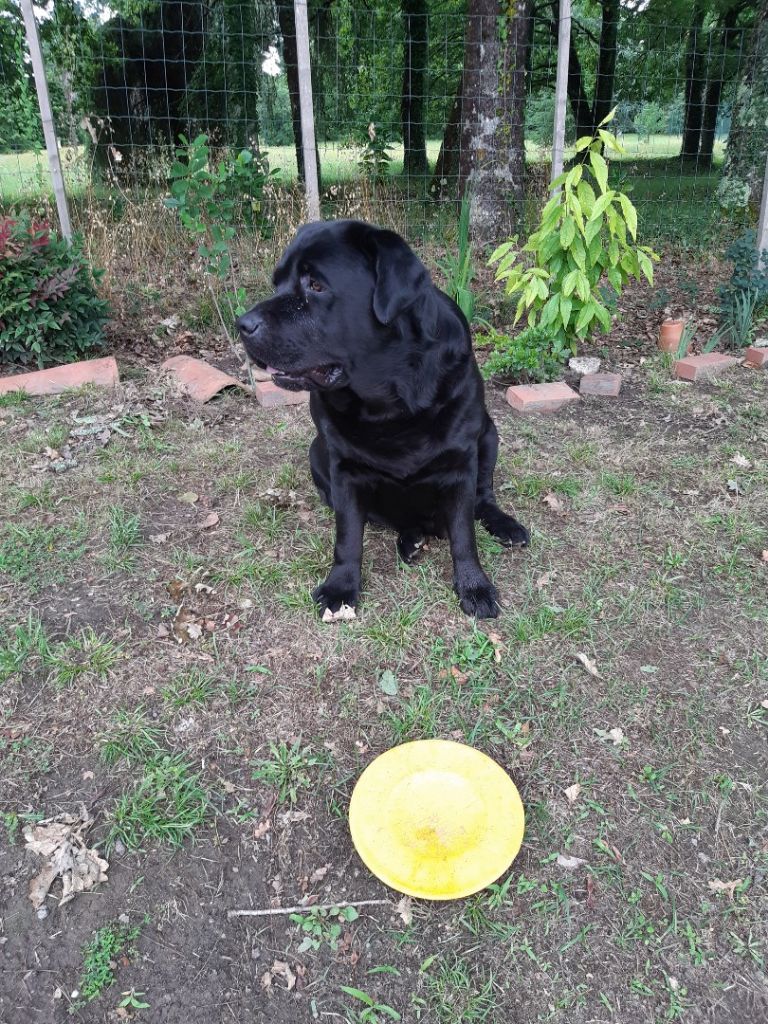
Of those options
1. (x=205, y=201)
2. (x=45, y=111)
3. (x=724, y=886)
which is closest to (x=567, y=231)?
(x=205, y=201)

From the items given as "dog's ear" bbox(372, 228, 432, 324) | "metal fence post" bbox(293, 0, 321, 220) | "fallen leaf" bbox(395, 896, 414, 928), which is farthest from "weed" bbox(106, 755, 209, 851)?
"metal fence post" bbox(293, 0, 321, 220)

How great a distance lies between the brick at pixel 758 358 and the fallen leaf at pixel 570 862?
362cm

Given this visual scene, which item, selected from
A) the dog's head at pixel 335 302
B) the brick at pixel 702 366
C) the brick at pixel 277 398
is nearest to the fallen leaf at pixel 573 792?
the dog's head at pixel 335 302

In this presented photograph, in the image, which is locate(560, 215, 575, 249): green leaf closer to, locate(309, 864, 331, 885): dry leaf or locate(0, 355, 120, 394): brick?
locate(0, 355, 120, 394): brick

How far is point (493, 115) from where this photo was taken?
5.73m

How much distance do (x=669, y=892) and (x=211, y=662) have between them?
1.31 meters

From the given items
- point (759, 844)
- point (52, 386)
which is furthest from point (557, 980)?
point (52, 386)

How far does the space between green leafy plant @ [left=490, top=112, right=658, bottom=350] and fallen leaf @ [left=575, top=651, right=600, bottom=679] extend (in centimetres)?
217

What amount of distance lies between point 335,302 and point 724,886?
5.31 feet

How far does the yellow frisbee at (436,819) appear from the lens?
149 cm

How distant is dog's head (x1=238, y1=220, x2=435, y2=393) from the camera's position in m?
1.84

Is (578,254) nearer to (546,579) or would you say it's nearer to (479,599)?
(546,579)

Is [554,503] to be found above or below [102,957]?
above

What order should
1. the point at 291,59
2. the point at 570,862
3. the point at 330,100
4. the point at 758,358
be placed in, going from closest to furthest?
the point at 570,862 < the point at 758,358 < the point at 291,59 < the point at 330,100
